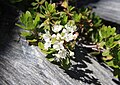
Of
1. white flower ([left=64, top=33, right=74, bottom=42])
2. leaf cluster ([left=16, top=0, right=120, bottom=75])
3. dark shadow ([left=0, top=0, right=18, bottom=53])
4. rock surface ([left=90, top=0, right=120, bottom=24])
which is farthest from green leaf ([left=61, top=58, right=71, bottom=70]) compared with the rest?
rock surface ([left=90, top=0, right=120, bottom=24])

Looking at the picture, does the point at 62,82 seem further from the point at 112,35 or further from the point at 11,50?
the point at 112,35

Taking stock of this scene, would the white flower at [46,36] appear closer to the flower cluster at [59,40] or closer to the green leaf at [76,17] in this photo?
the flower cluster at [59,40]

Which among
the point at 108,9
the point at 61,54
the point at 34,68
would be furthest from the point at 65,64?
the point at 108,9

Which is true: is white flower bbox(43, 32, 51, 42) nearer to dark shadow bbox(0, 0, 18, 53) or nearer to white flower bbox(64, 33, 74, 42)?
white flower bbox(64, 33, 74, 42)

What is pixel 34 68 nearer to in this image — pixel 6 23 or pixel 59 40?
pixel 59 40

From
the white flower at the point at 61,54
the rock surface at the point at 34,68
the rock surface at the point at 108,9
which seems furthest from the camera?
the rock surface at the point at 108,9

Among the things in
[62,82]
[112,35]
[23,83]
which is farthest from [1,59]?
[112,35]

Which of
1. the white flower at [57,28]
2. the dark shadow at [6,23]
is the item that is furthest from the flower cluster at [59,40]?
the dark shadow at [6,23]
